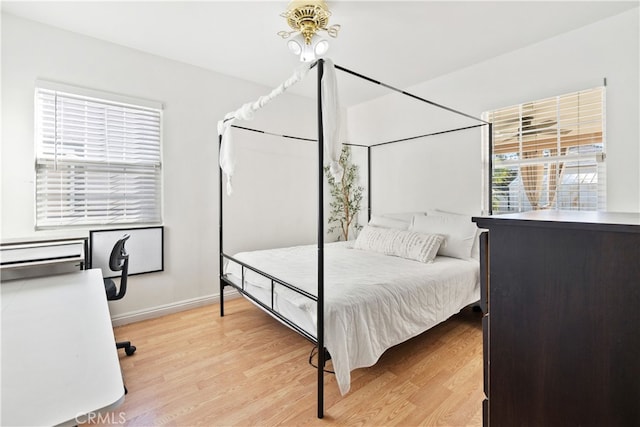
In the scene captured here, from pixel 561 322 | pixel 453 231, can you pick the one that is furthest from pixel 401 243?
pixel 561 322

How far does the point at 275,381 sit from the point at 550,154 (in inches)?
116

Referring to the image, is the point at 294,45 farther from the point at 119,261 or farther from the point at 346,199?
the point at 346,199

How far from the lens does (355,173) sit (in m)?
4.47

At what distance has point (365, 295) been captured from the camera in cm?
190

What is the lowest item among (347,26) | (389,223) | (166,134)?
(389,223)

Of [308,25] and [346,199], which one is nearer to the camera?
[308,25]

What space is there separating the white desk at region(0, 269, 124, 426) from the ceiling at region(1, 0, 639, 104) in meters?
2.12

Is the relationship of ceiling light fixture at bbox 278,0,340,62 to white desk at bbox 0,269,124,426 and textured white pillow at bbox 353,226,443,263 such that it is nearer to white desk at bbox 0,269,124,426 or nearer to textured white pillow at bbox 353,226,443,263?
textured white pillow at bbox 353,226,443,263

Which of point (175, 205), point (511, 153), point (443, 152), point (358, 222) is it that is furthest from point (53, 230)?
point (511, 153)

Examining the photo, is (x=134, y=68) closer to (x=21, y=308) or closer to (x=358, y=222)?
(x=21, y=308)

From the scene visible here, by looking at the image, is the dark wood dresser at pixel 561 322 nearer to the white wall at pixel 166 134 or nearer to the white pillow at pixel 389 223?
the white pillow at pixel 389 223

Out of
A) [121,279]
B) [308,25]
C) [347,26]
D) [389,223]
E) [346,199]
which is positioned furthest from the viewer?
[346,199]

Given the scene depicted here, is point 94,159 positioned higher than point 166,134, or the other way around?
point 166,134

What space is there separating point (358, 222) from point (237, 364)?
2766mm
